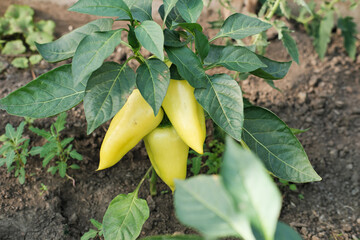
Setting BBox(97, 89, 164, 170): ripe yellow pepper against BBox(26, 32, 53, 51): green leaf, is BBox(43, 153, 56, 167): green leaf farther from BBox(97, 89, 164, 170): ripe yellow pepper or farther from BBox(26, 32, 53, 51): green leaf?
BBox(26, 32, 53, 51): green leaf

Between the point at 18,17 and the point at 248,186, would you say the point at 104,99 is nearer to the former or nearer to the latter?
the point at 248,186

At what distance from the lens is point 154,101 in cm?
95

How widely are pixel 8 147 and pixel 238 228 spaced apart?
1.14 metres

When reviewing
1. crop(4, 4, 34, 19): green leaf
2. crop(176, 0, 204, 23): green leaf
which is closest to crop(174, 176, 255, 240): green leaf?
crop(176, 0, 204, 23): green leaf

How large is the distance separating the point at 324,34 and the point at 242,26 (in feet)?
3.89

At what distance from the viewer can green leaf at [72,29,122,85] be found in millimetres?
888

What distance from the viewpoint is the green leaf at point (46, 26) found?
2104mm

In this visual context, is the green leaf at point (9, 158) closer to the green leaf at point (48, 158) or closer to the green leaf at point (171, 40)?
the green leaf at point (48, 158)

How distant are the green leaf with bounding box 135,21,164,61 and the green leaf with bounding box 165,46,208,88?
0.36 ft

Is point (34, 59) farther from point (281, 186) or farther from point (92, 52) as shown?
point (281, 186)

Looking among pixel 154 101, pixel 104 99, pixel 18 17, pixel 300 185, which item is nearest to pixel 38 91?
pixel 104 99

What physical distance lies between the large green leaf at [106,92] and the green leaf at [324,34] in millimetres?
1418

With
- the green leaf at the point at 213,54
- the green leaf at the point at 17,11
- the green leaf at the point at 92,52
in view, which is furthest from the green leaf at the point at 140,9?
the green leaf at the point at 17,11

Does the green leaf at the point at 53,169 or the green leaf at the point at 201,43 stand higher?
the green leaf at the point at 201,43
